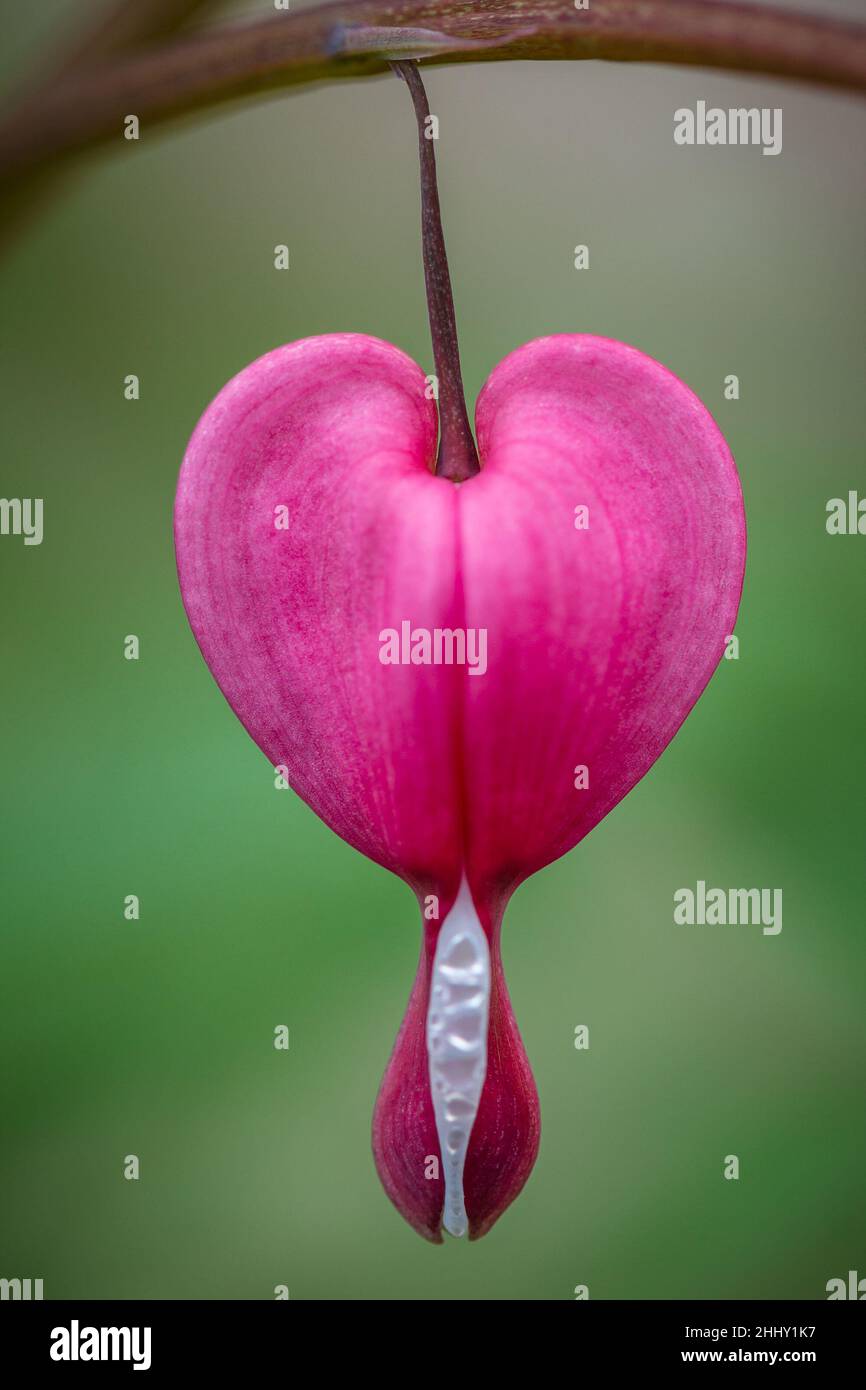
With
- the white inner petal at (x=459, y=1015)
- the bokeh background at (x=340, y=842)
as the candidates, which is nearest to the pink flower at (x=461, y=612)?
the white inner petal at (x=459, y=1015)

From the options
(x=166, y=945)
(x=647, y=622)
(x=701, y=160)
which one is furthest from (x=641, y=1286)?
(x=701, y=160)

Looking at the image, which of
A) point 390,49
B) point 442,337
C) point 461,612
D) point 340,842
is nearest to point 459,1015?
point 461,612

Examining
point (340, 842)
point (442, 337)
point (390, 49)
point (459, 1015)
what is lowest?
point (459, 1015)

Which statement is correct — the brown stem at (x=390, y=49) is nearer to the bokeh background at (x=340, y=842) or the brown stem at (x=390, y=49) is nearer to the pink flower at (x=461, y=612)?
the pink flower at (x=461, y=612)

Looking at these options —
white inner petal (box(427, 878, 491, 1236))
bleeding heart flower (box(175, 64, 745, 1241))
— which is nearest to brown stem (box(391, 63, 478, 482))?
bleeding heart flower (box(175, 64, 745, 1241))

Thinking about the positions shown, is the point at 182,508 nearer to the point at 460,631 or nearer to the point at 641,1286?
the point at 460,631

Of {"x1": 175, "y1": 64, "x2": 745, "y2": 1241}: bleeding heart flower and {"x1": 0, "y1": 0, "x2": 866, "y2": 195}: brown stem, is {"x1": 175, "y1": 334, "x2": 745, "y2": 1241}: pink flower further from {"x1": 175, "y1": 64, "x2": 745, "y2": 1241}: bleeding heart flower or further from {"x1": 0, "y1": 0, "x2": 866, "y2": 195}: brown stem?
{"x1": 0, "y1": 0, "x2": 866, "y2": 195}: brown stem

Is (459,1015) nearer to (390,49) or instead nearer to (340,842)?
(390,49)
